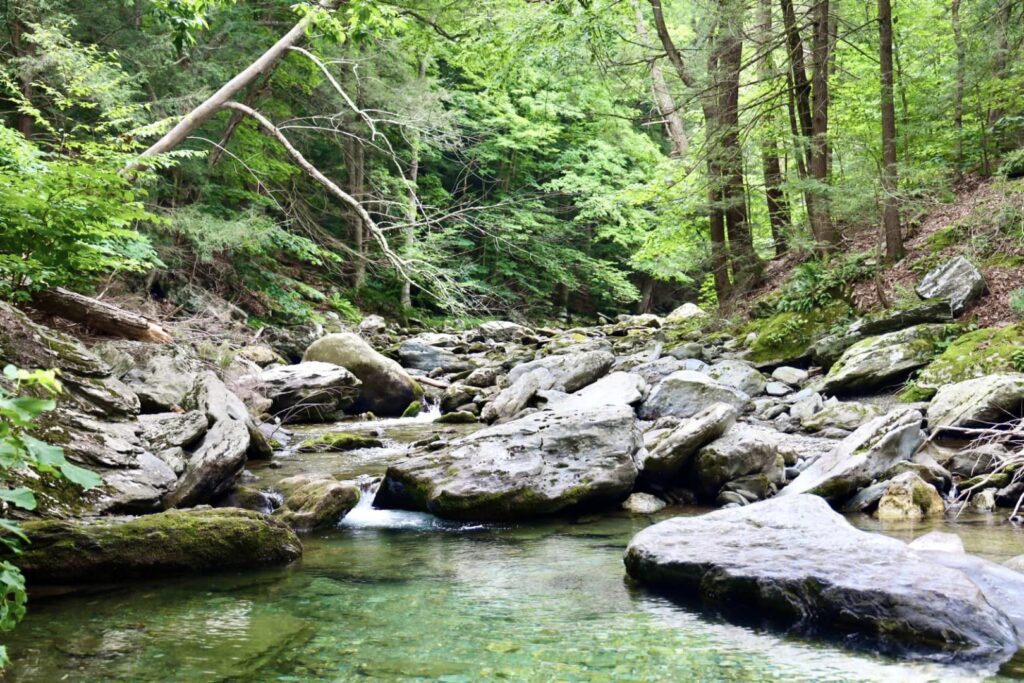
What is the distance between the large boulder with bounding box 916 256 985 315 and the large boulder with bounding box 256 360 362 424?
28.2ft

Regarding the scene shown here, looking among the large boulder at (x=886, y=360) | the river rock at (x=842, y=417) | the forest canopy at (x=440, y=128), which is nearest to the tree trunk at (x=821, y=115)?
the forest canopy at (x=440, y=128)

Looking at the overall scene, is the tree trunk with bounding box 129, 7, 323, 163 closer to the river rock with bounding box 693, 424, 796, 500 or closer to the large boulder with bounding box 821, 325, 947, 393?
the river rock with bounding box 693, 424, 796, 500

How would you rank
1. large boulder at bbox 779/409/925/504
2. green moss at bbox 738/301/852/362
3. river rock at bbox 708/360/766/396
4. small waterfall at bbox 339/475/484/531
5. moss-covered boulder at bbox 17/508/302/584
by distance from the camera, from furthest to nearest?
green moss at bbox 738/301/852/362 < river rock at bbox 708/360/766/396 < small waterfall at bbox 339/475/484/531 < large boulder at bbox 779/409/925/504 < moss-covered boulder at bbox 17/508/302/584

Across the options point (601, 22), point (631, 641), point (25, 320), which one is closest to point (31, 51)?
point (25, 320)

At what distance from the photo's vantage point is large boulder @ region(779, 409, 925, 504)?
5.83 metres

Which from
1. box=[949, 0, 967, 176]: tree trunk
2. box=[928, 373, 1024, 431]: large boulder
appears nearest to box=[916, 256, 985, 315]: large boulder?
box=[928, 373, 1024, 431]: large boulder

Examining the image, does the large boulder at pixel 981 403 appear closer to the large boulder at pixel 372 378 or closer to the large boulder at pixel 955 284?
the large boulder at pixel 955 284

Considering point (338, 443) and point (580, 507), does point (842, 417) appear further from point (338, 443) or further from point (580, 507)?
point (338, 443)

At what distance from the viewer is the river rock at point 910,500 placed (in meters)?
5.49

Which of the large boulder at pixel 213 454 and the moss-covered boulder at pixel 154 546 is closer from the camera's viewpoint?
the moss-covered boulder at pixel 154 546

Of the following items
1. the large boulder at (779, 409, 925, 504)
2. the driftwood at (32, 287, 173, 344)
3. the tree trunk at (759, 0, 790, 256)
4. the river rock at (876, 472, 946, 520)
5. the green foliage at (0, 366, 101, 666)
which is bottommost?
the river rock at (876, 472, 946, 520)

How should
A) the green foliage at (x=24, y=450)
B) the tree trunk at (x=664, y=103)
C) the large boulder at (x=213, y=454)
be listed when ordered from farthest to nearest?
the tree trunk at (x=664, y=103), the large boulder at (x=213, y=454), the green foliage at (x=24, y=450)

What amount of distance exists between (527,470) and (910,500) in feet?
9.78

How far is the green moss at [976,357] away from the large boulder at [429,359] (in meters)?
9.21
